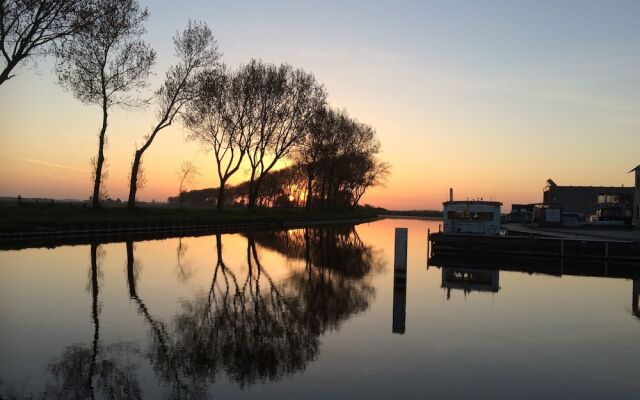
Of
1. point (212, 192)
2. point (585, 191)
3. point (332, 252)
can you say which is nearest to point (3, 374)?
point (332, 252)

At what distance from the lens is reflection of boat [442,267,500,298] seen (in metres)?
21.3

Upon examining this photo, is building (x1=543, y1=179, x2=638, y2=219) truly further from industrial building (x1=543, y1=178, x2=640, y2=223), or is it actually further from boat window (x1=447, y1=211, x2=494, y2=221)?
boat window (x1=447, y1=211, x2=494, y2=221)

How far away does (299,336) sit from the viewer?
A: 39.3 ft

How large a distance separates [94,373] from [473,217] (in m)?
35.1

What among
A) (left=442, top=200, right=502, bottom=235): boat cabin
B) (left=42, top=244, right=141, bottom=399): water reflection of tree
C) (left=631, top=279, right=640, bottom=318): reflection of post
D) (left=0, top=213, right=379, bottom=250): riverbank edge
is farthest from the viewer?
(left=442, top=200, right=502, bottom=235): boat cabin

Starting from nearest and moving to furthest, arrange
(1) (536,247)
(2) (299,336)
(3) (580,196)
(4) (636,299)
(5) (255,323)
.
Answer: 1. (2) (299,336)
2. (5) (255,323)
3. (4) (636,299)
4. (1) (536,247)
5. (3) (580,196)

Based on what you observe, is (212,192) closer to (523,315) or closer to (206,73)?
(206,73)

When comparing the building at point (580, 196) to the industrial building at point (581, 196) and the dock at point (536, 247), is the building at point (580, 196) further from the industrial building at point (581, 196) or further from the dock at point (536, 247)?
the dock at point (536, 247)

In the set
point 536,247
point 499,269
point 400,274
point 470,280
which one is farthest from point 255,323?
point 536,247

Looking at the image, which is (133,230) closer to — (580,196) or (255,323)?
(255,323)

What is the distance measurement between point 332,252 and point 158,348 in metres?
25.1

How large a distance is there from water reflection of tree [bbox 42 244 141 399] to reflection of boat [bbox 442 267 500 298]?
40.4ft

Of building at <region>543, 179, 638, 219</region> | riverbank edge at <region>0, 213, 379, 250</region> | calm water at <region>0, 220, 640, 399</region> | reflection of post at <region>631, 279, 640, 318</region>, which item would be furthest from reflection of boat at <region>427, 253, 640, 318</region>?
building at <region>543, 179, 638, 219</region>

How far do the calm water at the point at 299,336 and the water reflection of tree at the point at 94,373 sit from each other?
35 mm
